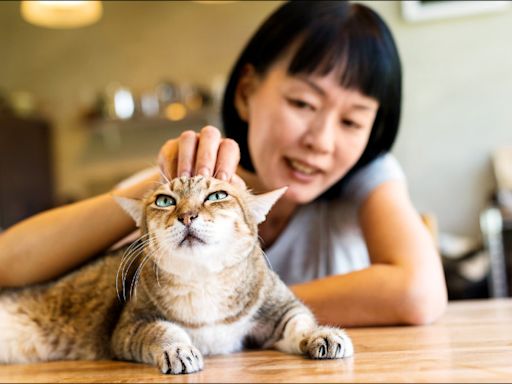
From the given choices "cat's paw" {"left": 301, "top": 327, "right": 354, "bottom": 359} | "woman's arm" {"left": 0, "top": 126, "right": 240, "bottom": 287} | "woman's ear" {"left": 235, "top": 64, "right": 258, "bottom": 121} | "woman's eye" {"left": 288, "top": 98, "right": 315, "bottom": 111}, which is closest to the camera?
"cat's paw" {"left": 301, "top": 327, "right": 354, "bottom": 359}

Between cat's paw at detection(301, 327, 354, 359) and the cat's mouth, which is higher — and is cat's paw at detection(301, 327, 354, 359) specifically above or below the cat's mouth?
below

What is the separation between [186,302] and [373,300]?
1.02 ft

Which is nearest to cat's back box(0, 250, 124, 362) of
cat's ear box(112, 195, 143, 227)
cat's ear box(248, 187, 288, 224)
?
cat's ear box(112, 195, 143, 227)

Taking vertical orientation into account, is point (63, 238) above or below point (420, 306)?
above

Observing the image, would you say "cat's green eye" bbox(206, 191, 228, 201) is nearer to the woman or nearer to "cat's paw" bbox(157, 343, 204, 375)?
the woman

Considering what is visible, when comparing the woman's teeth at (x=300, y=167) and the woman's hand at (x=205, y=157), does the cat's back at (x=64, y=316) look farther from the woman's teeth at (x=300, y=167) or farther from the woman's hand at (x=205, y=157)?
the woman's teeth at (x=300, y=167)

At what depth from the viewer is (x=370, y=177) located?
1.22 meters

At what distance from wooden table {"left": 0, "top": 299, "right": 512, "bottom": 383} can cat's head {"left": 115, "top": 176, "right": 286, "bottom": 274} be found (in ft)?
0.38

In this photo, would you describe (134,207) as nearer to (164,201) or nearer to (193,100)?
(164,201)

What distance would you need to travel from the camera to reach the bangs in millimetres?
1062

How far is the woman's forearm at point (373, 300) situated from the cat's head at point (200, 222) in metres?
0.21

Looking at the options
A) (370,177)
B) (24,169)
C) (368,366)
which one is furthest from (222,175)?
(24,169)

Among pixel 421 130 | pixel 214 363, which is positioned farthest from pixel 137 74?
pixel 214 363

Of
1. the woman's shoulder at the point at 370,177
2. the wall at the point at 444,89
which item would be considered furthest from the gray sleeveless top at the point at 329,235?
the wall at the point at 444,89
